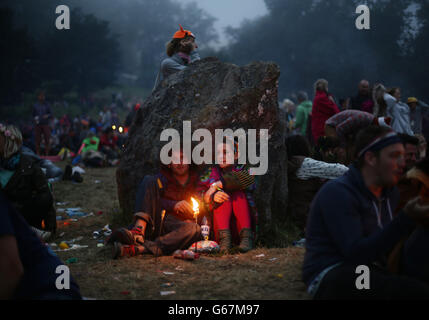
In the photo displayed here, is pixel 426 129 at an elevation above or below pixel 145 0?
below

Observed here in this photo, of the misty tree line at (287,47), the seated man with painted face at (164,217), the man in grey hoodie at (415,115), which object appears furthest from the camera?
the misty tree line at (287,47)

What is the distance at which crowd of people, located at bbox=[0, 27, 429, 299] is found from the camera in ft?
8.32

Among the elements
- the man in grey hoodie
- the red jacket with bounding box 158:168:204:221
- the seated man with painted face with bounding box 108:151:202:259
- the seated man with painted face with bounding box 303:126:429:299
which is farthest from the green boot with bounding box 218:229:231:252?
the man in grey hoodie

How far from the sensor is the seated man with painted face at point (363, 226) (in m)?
2.54

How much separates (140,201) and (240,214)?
1273mm

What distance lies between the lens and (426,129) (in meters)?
12.6

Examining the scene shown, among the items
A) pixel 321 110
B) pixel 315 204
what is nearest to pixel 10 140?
pixel 315 204

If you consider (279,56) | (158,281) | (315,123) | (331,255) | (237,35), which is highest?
(237,35)

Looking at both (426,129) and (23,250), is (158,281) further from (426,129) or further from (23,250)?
(426,129)

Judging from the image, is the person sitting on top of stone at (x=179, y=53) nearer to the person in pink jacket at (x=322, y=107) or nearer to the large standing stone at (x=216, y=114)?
the large standing stone at (x=216, y=114)

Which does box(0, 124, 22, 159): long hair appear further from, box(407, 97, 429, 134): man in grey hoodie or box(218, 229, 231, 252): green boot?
box(407, 97, 429, 134): man in grey hoodie

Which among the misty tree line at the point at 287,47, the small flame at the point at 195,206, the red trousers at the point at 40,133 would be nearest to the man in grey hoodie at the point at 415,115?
the small flame at the point at 195,206

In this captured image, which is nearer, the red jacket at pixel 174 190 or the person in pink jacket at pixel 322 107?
the red jacket at pixel 174 190
